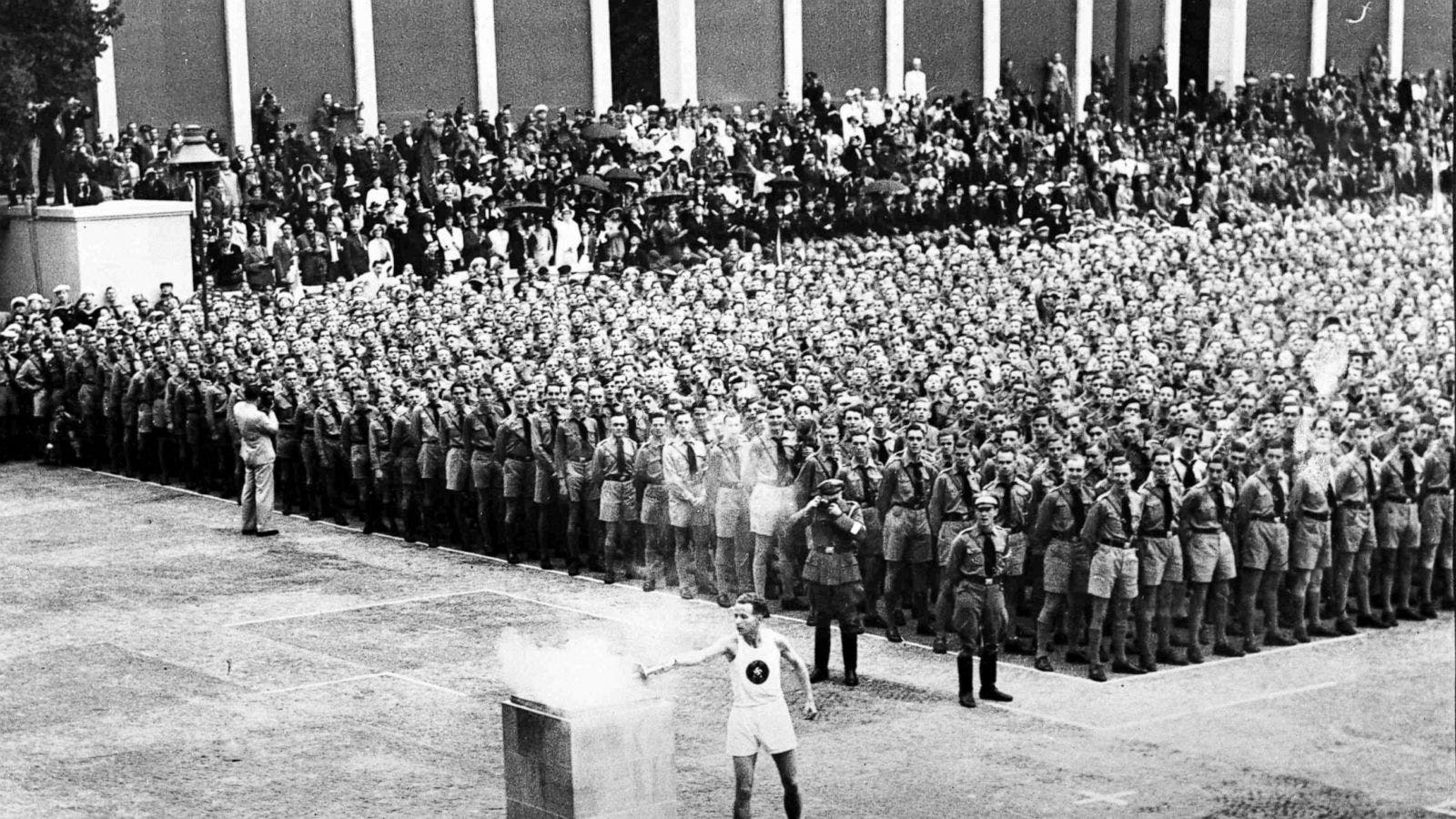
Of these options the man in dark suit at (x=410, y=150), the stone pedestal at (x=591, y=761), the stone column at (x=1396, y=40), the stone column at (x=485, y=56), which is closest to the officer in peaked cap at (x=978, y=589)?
the stone pedestal at (x=591, y=761)

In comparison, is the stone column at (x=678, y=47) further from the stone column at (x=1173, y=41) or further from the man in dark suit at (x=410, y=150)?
the stone column at (x=1173, y=41)

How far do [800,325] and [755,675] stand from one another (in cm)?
1352

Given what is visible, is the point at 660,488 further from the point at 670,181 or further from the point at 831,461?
the point at 670,181

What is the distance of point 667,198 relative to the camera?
33188 millimetres

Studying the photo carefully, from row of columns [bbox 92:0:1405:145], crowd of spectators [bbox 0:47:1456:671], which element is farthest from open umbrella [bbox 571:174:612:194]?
row of columns [bbox 92:0:1405:145]

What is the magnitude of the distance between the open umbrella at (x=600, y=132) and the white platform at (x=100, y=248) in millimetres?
7148

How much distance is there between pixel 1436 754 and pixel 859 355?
10092mm

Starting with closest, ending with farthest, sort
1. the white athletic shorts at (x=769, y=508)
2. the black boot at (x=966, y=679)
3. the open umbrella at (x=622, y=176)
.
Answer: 1. the black boot at (x=966, y=679)
2. the white athletic shorts at (x=769, y=508)
3. the open umbrella at (x=622, y=176)

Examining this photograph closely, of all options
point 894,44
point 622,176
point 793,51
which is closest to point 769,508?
point 622,176

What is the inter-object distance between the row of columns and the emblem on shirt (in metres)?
28.1

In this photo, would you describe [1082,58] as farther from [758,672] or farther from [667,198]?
[758,672]

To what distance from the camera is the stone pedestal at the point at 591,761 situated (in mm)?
12188

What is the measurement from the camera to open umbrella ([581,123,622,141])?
36.2 metres

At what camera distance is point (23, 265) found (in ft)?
Result: 107
